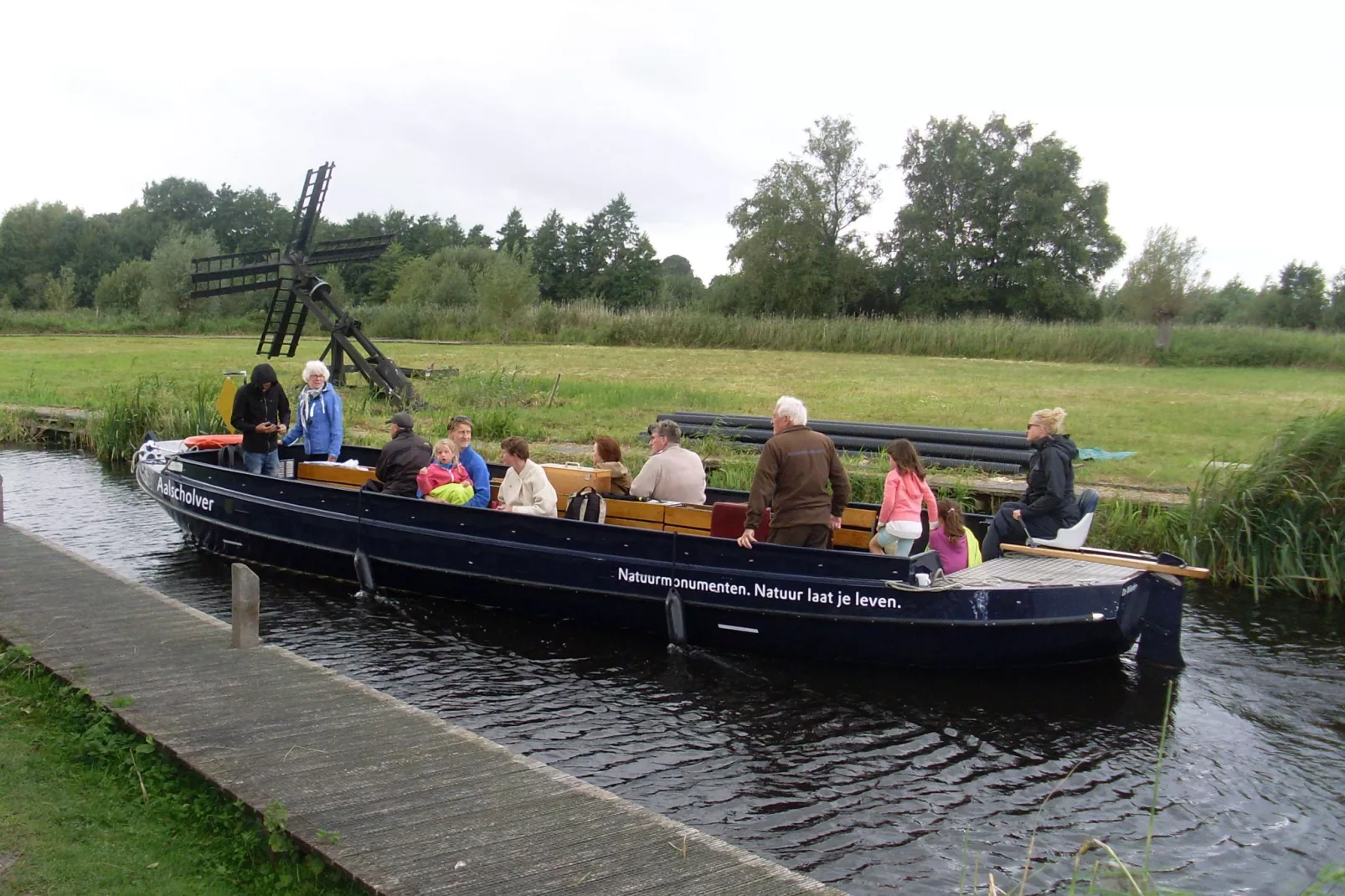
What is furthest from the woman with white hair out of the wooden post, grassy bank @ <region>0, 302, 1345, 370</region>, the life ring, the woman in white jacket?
grassy bank @ <region>0, 302, 1345, 370</region>

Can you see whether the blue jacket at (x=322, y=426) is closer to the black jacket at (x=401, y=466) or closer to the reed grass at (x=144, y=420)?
the black jacket at (x=401, y=466)

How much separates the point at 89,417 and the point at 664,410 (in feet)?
37.4

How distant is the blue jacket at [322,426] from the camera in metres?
13.2

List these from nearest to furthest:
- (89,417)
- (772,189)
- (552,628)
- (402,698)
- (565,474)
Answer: (402,698) → (552,628) → (565,474) → (89,417) → (772,189)

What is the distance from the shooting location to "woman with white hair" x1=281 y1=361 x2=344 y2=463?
516 inches

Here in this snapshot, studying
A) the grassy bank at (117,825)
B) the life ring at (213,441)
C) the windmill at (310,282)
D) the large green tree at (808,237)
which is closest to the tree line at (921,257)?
the large green tree at (808,237)

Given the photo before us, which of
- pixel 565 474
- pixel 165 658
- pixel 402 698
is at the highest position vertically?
pixel 565 474

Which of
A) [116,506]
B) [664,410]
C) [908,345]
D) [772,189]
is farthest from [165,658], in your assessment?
[772,189]

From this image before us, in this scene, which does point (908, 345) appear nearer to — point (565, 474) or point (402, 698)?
point (565, 474)

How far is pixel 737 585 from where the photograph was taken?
9.63 m

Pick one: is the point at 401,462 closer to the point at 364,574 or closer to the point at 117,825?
the point at 364,574

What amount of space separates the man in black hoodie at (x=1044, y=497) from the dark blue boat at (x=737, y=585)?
505mm

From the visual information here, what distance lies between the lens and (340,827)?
504cm

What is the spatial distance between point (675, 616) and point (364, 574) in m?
3.66
